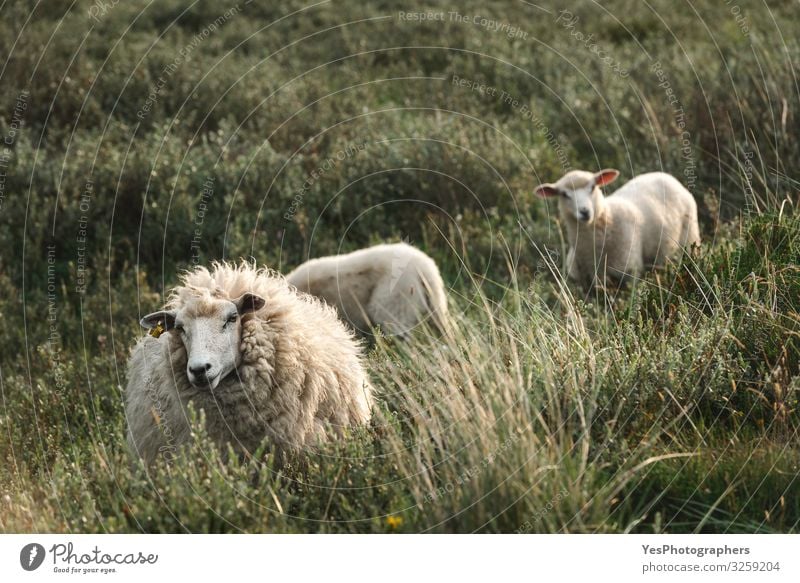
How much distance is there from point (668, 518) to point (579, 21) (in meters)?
13.6

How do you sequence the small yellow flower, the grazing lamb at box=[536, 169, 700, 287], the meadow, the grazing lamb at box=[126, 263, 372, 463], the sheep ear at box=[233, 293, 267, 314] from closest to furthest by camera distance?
the small yellow flower → the meadow → the grazing lamb at box=[126, 263, 372, 463] → the sheep ear at box=[233, 293, 267, 314] → the grazing lamb at box=[536, 169, 700, 287]

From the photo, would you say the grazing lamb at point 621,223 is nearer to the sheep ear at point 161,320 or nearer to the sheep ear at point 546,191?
the sheep ear at point 546,191

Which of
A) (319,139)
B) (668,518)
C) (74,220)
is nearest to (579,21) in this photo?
(319,139)

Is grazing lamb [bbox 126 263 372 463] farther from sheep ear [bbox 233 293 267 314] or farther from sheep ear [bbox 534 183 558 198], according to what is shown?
sheep ear [bbox 534 183 558 198]

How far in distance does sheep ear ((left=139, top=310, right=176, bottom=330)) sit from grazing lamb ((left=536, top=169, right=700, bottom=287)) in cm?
348

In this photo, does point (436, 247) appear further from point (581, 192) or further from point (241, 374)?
point (241, 374)

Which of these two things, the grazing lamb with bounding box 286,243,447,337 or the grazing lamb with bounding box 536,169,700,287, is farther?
the grazing lamb with bounding box 536,169,700,287

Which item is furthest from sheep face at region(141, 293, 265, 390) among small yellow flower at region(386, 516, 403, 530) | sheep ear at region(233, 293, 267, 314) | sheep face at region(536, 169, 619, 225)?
sheep face at region(536, 169, 619, 225)

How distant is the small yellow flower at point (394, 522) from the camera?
367 cm

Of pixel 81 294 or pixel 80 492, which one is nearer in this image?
pixel 80 492

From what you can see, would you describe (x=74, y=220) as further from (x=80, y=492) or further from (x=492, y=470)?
(x=492, y=470)

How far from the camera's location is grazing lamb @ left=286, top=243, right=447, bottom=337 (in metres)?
6.96

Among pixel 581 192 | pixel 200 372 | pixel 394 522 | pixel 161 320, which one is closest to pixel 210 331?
pixel 200 372

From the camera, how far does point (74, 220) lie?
907 centimetres
